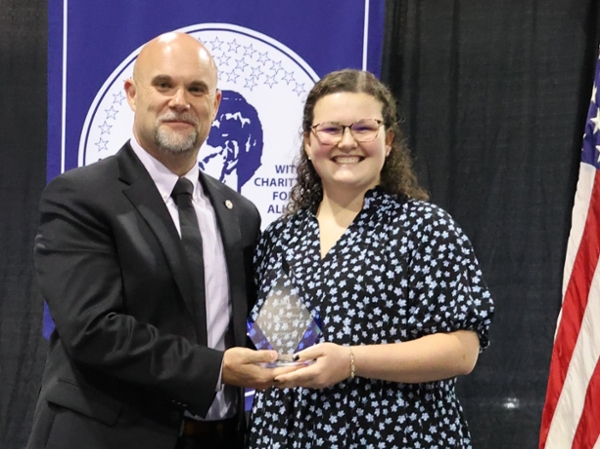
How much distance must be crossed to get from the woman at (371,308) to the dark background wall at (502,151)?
1.31m

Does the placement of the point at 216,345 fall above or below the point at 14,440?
above

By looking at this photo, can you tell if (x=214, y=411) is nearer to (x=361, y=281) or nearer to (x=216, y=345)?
(x=216, y=345)

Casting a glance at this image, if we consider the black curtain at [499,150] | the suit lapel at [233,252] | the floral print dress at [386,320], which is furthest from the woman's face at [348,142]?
the black curtain at [499,150]

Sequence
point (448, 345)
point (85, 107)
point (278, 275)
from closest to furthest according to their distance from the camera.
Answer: point (448, 345), point (278, 275), point (85, 107)

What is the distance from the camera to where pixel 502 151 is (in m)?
3.18

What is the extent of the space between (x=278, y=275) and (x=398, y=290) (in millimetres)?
302

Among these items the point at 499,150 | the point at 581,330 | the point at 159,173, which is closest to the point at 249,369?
the point at 159,173

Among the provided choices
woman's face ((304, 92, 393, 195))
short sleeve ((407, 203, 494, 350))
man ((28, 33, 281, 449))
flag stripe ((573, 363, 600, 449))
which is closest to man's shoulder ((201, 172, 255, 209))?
man ((28, 33, 281, 449))

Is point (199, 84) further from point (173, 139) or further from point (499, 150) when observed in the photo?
point (499, 150)

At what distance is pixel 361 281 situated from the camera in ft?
5.85

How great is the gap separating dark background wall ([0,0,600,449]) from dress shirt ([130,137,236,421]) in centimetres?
141

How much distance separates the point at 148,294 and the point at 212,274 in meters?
0.20

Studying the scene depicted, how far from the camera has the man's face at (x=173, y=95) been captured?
1977 mm

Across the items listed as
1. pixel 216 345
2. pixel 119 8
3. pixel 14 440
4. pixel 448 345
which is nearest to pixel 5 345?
pixel 14 440
